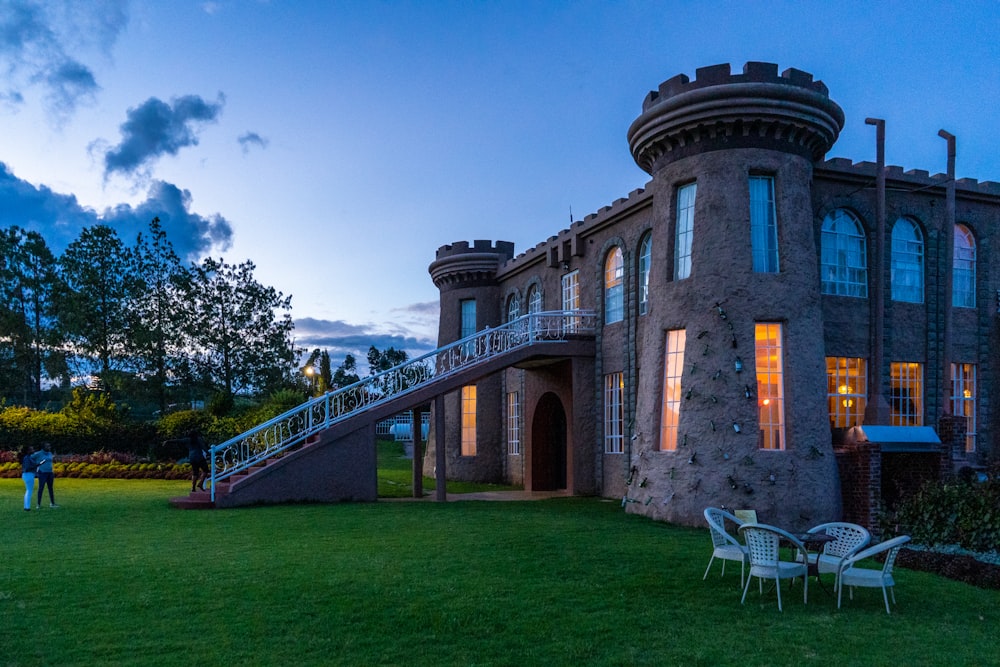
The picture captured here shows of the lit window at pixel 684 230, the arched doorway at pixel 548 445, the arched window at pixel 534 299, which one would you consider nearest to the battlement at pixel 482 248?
the arched window at pixel 534 299

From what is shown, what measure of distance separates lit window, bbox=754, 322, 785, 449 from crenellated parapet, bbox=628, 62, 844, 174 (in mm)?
3539

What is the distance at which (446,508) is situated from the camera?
1612 centimetres

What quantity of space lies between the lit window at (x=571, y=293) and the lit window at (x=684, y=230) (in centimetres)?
554

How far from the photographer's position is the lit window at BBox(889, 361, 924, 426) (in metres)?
16.9

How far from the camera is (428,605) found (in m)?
7.50

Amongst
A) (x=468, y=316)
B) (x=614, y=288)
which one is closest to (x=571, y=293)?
(x=614, y=288)

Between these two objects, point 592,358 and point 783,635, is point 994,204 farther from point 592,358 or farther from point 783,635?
point 783,635

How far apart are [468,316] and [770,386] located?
14.8 meters

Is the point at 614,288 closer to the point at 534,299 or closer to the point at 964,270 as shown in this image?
the point at 534,299

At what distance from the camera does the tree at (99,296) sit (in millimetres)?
37344

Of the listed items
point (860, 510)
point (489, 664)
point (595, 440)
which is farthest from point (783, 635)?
point (595, 440)

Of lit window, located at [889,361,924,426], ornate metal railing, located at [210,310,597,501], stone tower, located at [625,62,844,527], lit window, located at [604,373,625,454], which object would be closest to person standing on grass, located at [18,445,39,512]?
ornate metal railing, located at [210,310,597,501]

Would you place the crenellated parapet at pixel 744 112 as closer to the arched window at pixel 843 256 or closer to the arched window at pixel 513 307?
the arched window at pixel 843 256

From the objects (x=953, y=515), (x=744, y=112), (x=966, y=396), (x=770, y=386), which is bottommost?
(x=953, y=515)
